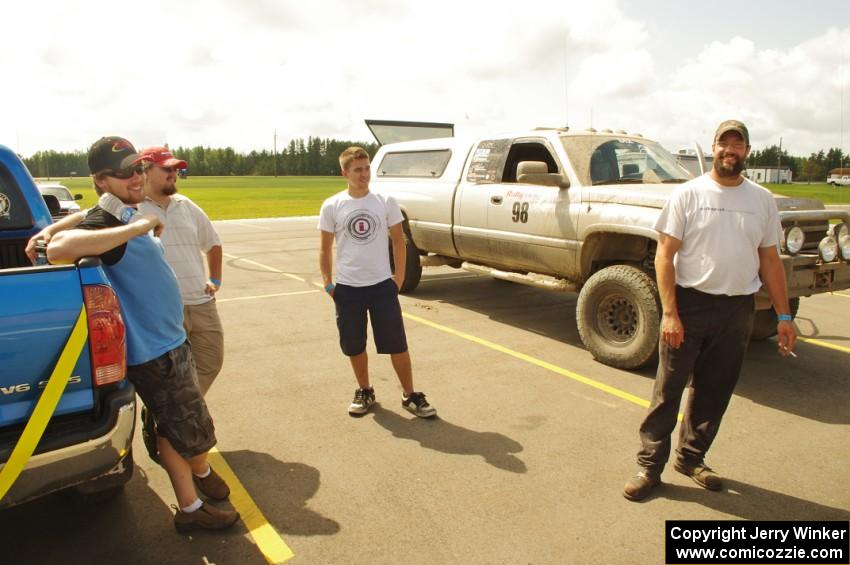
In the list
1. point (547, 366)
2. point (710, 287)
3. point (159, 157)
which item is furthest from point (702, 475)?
point (159, 157)

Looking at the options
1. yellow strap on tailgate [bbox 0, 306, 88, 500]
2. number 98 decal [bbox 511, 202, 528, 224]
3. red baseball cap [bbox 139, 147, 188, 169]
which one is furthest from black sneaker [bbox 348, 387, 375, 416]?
number 98 decal [bbox 511, 202, 528, 224]

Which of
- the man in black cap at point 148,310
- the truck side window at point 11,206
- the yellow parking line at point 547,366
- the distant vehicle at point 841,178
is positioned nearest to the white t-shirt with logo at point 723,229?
the yellow parking line at point 547,366

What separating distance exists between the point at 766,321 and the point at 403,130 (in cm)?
664

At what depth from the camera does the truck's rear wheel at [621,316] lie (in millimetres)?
4863

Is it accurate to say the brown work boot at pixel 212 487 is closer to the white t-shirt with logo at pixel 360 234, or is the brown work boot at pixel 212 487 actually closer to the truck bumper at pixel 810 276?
the white t-shirt with logo at pixel 360 234

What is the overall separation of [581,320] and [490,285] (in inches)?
143

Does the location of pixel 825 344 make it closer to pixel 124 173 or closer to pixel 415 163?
pixel 415 163

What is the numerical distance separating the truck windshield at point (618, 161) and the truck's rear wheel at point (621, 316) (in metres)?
1.09

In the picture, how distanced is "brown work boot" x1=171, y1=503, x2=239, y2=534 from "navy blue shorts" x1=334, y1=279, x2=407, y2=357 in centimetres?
157

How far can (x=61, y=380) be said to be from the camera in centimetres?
228

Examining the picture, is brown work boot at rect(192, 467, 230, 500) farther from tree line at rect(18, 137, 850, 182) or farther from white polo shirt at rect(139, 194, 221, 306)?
tree line at rect(18, 137, 850, 182)

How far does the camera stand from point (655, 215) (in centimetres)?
486

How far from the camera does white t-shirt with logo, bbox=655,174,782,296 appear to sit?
297 centimetres

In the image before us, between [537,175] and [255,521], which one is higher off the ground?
[537,175]
